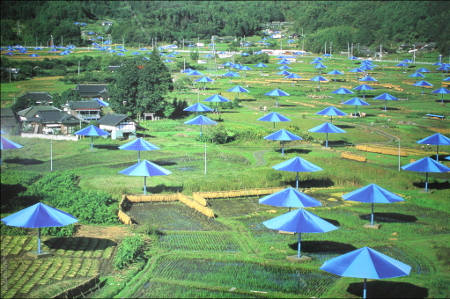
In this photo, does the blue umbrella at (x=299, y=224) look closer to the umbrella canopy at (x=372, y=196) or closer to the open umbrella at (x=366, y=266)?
the open umbrella at (x=366, y=266)

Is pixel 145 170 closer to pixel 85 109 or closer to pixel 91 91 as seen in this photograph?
pixel 85 109

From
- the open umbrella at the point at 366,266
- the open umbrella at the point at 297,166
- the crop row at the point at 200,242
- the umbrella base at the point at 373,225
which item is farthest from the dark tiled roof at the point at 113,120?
the open umbrella at the point at 366,266

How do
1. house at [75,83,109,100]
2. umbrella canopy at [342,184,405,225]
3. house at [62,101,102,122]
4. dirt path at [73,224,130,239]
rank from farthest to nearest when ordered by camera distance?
house at [75,83,109,100] → house at [62,101,102,122] → umbrella canopy at [342,184,405,225] → dirt path at [73,224,130,239]

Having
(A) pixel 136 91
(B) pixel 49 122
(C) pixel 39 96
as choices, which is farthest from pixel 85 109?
(C) pixel 39 96

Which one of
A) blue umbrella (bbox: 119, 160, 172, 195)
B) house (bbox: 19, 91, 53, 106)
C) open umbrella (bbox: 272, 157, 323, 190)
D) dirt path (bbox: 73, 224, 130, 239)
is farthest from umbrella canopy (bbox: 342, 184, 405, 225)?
house (bbox: 19, 91, 53, 106)

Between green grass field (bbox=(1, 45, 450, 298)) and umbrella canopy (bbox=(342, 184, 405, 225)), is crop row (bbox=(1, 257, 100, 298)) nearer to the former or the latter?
green grass field (bbox=(1, 45, 450, 298))

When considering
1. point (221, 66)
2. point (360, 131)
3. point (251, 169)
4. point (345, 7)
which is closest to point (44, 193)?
point (251, 169)

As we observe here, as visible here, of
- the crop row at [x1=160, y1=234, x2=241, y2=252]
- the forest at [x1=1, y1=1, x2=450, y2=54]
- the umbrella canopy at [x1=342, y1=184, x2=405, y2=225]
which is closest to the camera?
the crop row at [x1=160, y1=234, x2=241, y2=252]
